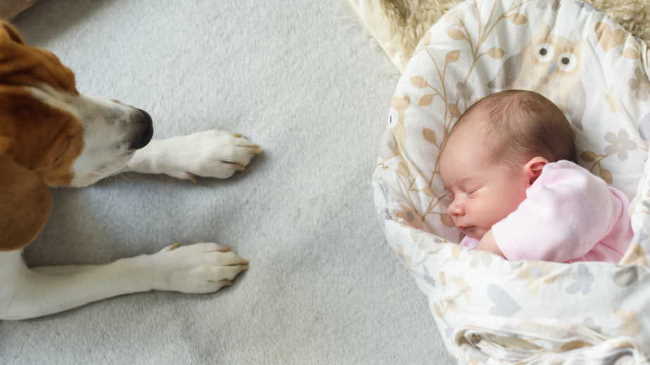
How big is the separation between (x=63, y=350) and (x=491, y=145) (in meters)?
1.11

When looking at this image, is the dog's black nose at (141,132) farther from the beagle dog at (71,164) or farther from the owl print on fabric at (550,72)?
the owl print on fabric at (550,72)

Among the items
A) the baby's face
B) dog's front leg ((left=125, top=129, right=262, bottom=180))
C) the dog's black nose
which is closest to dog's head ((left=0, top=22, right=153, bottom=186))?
the dog's black nose

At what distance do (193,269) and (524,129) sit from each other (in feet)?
2.66

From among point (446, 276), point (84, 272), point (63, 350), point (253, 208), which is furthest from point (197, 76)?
point (446, 276)

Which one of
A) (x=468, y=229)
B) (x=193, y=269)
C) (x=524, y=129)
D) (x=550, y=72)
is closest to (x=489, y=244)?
(x=468, y=229)

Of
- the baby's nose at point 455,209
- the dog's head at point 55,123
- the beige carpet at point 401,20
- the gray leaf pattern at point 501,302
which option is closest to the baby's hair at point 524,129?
the baby's nose at point 455,209

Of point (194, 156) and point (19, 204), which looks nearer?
point (19, 204)

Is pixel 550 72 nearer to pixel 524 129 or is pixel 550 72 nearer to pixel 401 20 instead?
pixel 524 129

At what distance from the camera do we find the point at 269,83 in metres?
1.79

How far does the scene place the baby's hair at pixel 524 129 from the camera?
1314 millimetres

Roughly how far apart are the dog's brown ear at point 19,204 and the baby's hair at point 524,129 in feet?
2.91

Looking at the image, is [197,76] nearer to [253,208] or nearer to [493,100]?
[253,208]

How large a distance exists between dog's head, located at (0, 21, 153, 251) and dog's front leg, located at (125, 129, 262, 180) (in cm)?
21

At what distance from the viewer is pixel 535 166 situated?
1306 mm
